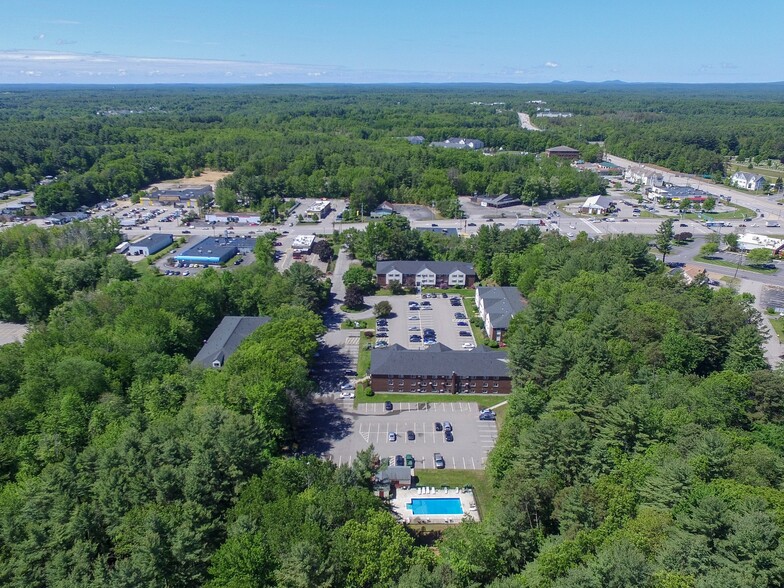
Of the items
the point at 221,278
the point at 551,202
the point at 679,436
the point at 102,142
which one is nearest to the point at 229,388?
the point at 221,278

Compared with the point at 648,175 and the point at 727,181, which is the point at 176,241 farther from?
the point at 727,181

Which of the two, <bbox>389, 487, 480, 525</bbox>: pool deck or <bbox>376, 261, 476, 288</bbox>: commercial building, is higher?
<bbox>376, 261, 476, 288</bbox>: commercial building

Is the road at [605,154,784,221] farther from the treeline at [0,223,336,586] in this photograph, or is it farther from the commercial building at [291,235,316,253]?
the treeline at [0,223,336,586]

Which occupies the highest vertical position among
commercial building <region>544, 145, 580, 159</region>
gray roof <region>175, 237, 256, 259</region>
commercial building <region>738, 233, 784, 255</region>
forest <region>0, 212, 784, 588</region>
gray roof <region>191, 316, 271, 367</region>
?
commercial building <region>544, 145, 580, 159</region>

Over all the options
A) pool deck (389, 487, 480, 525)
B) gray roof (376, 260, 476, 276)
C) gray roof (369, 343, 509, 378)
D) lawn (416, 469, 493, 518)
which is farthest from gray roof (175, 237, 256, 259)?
pool deck (389, 487, 480, 525)

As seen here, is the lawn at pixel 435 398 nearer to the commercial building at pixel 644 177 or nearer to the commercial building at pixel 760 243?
the commercial building at pixel 760 243

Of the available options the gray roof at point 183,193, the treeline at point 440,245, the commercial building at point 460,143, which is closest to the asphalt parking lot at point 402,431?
the treeline at point 440,245

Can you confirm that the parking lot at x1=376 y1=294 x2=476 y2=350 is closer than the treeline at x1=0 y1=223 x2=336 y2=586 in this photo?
No

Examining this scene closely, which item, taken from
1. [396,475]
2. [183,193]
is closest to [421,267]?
[396,475]

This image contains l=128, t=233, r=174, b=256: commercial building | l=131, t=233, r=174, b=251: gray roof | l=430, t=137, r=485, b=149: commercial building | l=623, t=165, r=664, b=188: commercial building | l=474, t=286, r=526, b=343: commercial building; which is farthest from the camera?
l=430, t=137, r=485, b=149: commercial building

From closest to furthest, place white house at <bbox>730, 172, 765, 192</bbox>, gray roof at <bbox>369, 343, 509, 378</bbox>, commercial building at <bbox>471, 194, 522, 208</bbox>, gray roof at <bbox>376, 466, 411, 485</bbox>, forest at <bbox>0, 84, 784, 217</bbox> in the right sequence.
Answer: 1. gray roof at <bbox>376, 466, 411, 485</bbox>
2. gray roof at <bbox>369, 343, 509, 378</bbox>
3. commercial building at <bbox>471, 194, 522, 208</bbox>
4. forest at <bbox>0, 84, 784, 217</bbox>
5. white house at <bbox>730, 172, 765, 192</bbox>
